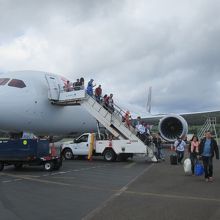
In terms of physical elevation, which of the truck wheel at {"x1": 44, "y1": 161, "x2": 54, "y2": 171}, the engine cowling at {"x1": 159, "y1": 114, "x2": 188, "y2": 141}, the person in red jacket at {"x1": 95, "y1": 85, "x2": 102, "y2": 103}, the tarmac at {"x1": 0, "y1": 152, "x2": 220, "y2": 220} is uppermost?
the person in red jacket at {"x1": 95, "y1": 85, "x2": 102, "y2": 103}

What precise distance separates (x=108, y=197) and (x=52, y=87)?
11.5 meters

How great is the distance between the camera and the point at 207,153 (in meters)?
11.7

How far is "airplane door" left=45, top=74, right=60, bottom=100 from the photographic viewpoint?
62.3 feet

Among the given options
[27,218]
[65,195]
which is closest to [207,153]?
[65,195]

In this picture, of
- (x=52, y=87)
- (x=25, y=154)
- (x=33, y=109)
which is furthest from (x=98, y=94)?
(x=25, y=154)

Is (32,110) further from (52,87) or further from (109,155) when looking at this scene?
(109,155)

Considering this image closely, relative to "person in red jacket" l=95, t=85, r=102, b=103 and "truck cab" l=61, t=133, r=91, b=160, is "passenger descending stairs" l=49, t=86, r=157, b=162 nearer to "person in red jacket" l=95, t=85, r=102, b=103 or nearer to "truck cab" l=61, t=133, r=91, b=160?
"person in red jacket" l=95, t=85, r=102, b=103

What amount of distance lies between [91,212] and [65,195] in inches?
77.8

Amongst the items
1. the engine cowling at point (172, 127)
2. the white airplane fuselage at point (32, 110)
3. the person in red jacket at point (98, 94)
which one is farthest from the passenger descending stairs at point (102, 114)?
the engine cowling at point (172, 127)

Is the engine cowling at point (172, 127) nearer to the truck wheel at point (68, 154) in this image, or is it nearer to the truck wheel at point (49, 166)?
the truck wheel at point (68, 154)

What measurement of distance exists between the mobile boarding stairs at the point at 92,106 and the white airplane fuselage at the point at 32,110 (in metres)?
0.36

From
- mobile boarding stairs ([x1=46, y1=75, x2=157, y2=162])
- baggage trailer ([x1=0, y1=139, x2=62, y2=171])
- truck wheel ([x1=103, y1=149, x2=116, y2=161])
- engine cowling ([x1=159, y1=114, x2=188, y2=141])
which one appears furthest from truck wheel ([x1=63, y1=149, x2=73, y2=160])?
engine cowling ([x1=159, y1=114, x2=188, y2=141])

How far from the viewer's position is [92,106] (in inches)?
775

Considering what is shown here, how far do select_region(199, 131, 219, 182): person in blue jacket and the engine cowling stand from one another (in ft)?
36.7
